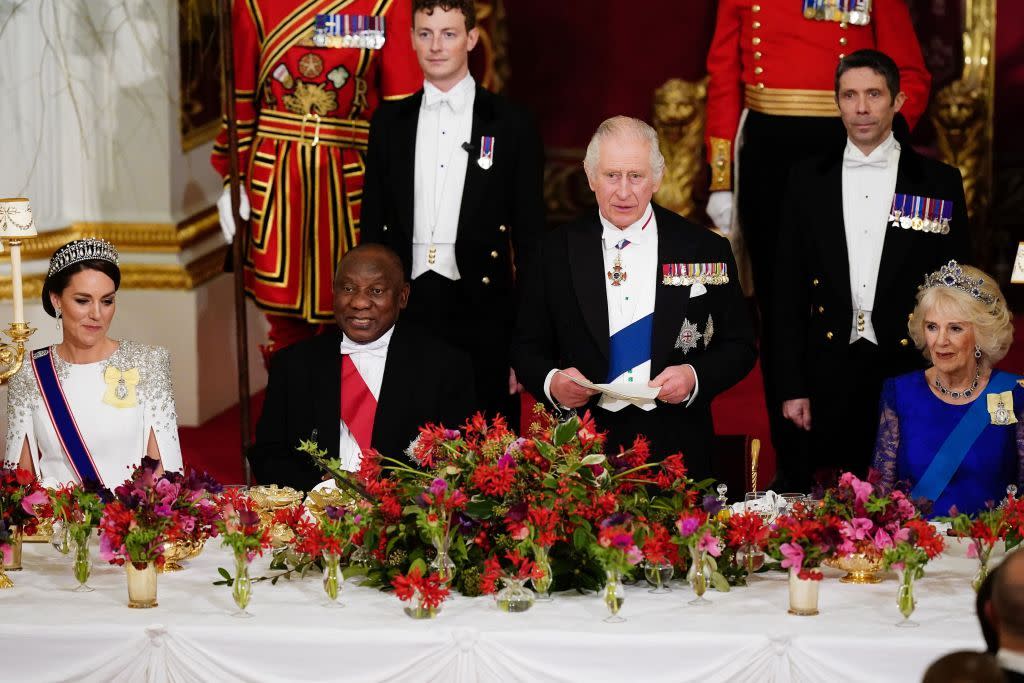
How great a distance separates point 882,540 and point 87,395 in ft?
5.84

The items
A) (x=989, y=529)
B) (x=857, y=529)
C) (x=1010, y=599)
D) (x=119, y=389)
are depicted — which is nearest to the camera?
(x=1010, y=599)

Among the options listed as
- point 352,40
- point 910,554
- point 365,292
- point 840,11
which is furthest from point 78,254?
point 840,11

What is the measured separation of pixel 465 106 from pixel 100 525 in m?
→ 1.96

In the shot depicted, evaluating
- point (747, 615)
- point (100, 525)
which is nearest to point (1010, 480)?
point (747, 615)

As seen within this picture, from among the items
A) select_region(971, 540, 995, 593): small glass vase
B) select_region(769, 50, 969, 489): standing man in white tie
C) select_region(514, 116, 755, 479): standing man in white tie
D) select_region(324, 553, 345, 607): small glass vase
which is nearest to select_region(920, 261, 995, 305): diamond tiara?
select_region(769, 50, 969, 489): standing man in white tie

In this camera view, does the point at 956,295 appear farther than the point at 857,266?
No

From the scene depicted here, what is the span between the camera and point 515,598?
2.80 meters

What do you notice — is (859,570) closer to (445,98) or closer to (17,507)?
(17,507)

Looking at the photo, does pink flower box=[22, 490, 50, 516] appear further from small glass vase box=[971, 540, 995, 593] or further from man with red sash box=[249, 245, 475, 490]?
small glass vase box=[971, 540, 995, 593]

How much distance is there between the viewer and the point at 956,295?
12.6 feet

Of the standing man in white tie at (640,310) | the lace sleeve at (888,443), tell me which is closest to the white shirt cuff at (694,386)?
the standing man in white tie at (640,310)

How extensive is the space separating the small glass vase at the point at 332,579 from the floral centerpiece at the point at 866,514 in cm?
82

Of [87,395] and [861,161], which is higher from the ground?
[861,161]

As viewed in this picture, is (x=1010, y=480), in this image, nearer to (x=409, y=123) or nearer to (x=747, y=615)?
(x=747, y=615)
